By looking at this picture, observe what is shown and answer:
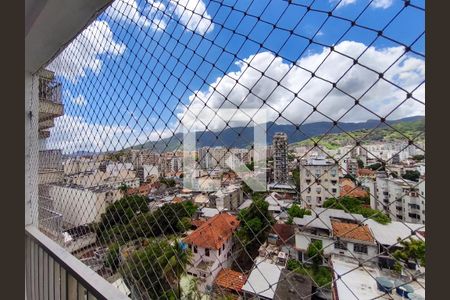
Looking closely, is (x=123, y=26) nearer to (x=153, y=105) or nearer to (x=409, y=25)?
(x=153, y=105)

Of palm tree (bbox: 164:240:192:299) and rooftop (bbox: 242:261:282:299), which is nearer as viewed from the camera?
rooftop (bbox: 242:261:282:299)

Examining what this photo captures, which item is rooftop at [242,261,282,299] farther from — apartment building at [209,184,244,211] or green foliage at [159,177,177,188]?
green foliage at [159,177,177,188]

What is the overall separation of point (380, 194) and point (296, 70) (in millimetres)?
330

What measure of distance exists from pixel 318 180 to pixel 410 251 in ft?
0.63

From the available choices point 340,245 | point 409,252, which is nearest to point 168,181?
point 340,245

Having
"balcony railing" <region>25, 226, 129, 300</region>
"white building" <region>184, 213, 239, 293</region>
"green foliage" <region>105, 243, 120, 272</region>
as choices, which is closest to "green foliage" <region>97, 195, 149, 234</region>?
"green foliage" <region>105, 243, 120, 272</region>

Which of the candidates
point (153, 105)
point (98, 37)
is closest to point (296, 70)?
point (153, 105)

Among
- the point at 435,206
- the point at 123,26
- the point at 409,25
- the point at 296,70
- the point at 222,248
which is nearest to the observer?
the point at 435,206

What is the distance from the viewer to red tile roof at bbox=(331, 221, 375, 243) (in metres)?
0.44

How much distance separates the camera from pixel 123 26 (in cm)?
112

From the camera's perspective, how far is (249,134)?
2.13ft

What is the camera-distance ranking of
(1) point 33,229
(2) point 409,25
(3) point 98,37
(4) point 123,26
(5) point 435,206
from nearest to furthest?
(5) point 435,206 → (2) point 409,25 → (4) point 123,26 → (3) point 98,37 → (1) point 33,229

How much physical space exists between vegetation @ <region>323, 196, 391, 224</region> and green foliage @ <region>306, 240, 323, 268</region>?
0.09 meters

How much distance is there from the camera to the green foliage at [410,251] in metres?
0.35
